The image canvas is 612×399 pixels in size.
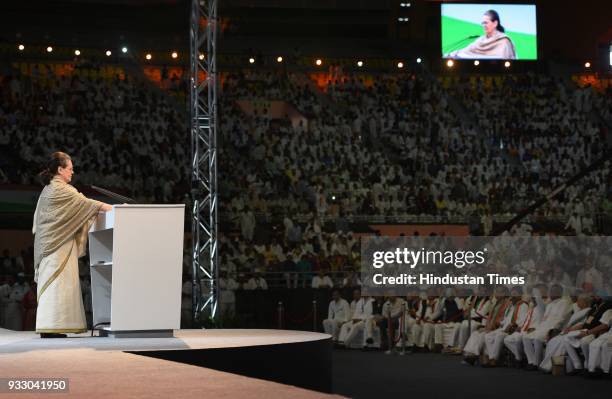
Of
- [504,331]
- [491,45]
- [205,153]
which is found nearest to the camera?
[504,331]

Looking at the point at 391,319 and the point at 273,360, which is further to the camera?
the point at 391,319

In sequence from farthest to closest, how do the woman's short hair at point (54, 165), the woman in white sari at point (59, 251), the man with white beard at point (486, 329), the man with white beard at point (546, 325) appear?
the man with white beard at point (486, 329), the man with white beard at point (546, 325), the woman's short hair at point (54, 165), the woman in white sari at point (59, 251)

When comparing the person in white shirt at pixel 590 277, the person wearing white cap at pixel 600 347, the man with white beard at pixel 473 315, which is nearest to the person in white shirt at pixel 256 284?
the man with white beard at pixel 473 315

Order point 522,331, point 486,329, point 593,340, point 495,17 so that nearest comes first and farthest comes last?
point 593,340 → point 522,331 → point 486,329 → point 495,17

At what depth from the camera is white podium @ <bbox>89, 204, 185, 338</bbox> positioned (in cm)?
785

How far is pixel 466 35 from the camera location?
3700 cm

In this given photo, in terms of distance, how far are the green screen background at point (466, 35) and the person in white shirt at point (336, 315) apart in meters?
20.6

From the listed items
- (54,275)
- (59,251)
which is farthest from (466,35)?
(54,275)

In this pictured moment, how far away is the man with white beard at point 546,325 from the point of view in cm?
1263

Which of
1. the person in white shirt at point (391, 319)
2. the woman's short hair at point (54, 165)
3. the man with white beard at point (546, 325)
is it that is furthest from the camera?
the person in white shirt at point (391, 319)

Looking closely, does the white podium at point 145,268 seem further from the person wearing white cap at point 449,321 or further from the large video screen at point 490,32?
the large video screen at point 490,32

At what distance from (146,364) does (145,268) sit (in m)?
2.07

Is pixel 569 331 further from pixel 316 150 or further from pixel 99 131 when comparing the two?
pixel 99 131

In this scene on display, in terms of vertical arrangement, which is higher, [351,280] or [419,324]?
[351,280]
